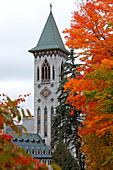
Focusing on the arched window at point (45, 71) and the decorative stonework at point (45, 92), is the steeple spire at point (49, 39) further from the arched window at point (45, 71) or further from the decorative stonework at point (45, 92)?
the decorative stonework at point (45, 92)

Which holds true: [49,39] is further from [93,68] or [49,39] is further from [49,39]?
[93,68]

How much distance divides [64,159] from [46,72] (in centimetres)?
4459

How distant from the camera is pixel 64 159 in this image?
37.3 metres

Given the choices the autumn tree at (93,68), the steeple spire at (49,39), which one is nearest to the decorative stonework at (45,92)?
the steeple spire at (49,39)

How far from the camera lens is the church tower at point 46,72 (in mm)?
78125

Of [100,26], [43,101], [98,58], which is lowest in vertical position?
[98,58]

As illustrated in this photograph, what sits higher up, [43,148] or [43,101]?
[43,101]

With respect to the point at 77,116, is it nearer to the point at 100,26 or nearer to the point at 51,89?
the point at 100,26

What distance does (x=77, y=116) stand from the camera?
3700 cm

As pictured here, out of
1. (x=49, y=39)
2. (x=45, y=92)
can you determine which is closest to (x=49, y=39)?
(x=49, y=39)

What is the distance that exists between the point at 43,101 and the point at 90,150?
58311 mm

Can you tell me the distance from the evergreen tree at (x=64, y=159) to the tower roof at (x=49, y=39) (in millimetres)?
43378

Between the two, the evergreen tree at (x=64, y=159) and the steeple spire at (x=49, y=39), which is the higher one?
the steeple spire at (x=49, y=39)

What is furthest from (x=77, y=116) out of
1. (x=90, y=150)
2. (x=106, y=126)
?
(x=106, y=126)
